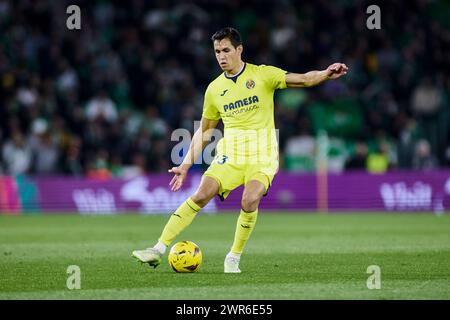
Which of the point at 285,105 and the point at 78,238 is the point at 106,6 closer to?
the point at 285,105

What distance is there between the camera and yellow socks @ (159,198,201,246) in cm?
1076

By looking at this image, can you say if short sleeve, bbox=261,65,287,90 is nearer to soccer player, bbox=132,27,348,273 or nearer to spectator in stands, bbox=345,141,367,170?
soccer player, bbox=132,27,348,273

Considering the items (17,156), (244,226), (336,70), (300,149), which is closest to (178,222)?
(244,226)

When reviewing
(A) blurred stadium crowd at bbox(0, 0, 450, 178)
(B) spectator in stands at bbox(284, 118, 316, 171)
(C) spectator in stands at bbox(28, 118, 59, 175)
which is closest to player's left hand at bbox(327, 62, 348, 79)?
(A) blurred stadium crowd at bbox(0, 0, 450, 178)

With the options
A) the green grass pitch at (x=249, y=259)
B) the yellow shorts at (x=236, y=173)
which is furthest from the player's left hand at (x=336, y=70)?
the green grass pitch at (x=249, y=259)

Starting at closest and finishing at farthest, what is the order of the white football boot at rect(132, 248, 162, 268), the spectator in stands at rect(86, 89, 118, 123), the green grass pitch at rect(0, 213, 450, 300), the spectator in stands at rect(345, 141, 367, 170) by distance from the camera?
1. the green grass pitch at rect(0, 213, 450, 300)
2. the white football boot at rect(132, 248, 162, 268)
3. the spectator in stands at rect(345, 141, 367, 170)
4. the spectator in stands at rect(86, 89, 118, 123)

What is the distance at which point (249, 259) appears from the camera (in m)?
12.4

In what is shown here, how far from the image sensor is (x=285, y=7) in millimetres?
28219

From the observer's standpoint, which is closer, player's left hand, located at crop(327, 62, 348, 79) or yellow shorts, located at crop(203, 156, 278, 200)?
player's left hand, located at crop(327, 62, 348, 79)

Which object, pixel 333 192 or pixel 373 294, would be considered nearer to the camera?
pixel 373 294

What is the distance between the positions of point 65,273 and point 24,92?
15.6m

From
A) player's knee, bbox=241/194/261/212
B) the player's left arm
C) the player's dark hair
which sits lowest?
player's knee, bbox=241/194/261/212

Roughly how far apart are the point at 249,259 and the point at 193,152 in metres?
1.92
